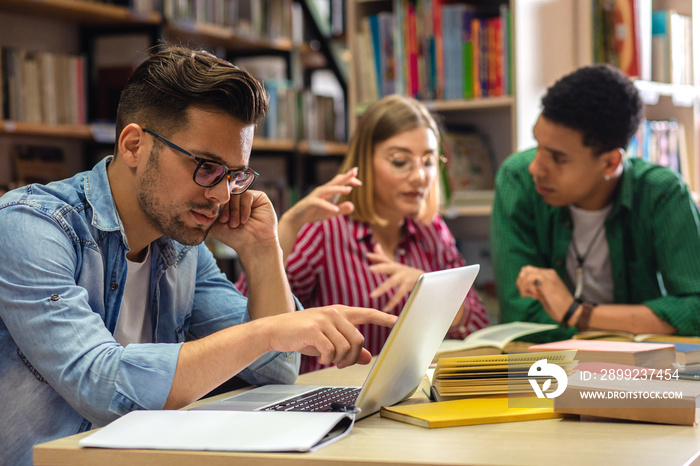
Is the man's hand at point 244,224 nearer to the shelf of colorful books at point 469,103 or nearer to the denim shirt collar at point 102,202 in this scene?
the denim shirt collar at point 102,202

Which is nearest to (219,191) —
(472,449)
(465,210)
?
(472,449)

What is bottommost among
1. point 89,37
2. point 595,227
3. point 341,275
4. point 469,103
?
point 341,275

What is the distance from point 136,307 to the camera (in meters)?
1.43

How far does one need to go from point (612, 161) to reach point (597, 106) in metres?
0.16

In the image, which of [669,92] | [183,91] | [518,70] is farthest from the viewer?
[669,92]

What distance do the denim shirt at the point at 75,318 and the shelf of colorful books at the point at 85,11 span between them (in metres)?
1.69

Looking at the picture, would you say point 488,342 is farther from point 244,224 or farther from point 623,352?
point 244,224

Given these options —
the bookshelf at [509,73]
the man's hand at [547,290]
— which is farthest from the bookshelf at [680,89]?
the man's hand at [547,290]

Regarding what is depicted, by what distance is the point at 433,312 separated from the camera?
3.47 feet

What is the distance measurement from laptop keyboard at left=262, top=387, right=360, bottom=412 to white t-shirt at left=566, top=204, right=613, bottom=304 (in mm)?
1183

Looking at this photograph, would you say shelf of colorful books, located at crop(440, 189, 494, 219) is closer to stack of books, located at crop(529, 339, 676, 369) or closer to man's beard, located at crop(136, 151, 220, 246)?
stack of books, located at crop(529, 339, 676, 369)

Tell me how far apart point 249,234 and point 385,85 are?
5.01 feet

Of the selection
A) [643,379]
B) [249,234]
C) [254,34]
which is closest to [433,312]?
[643,379]

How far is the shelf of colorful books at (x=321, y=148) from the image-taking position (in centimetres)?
391
